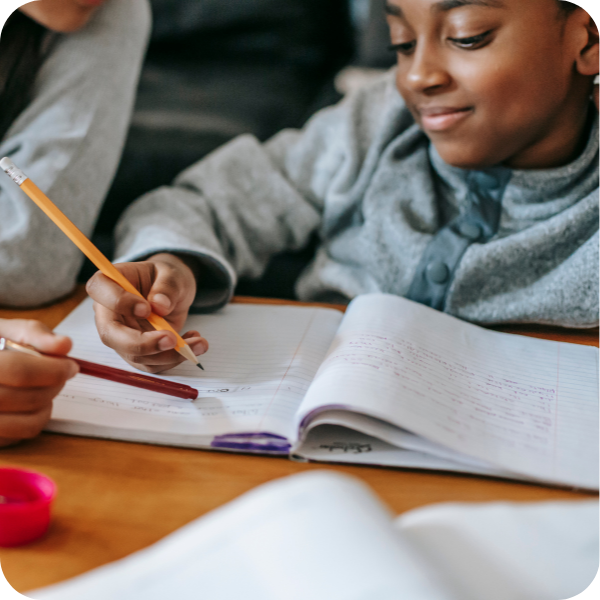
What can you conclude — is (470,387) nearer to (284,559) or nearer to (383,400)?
(383,400)

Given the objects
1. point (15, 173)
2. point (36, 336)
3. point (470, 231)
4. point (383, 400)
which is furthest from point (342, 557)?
point (470, 231)

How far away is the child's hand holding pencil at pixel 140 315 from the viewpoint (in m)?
0.48

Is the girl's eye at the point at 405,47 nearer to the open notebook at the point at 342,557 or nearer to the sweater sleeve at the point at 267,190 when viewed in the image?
the sweater sleeve at the point at 267,190

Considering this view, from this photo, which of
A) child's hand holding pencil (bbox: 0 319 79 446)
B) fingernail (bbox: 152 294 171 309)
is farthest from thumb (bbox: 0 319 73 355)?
fingernail (bbox: 152 294 171 309)

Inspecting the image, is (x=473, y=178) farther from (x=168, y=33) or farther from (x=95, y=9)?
(x=168, y=33)

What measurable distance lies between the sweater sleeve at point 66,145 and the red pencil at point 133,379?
24 centimetres

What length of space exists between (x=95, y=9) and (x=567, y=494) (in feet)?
2.30

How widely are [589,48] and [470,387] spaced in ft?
1.21

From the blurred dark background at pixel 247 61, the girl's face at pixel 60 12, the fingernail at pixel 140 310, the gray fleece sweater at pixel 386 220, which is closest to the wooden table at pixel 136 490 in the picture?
the fingernail at pixel 140 310

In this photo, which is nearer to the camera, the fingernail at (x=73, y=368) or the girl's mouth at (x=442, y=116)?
the fingernail at (x=73, y=368)

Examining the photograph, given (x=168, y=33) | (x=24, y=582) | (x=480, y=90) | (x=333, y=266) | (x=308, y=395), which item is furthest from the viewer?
(x=168, y=33)

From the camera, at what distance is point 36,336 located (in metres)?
0.41

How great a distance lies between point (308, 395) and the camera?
432 millimetres

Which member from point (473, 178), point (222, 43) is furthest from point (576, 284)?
point (222, 43)
